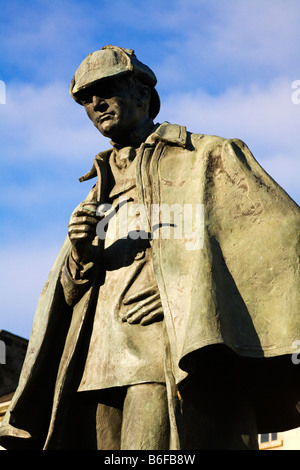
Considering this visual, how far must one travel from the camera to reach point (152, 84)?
7629mm

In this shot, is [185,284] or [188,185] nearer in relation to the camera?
[185,284]

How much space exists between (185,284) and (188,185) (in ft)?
2.70

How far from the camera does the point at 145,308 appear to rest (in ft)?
21.5

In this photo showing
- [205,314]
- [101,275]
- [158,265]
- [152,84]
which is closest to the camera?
[205,314]

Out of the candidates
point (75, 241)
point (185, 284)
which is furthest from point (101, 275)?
point (185, 284)

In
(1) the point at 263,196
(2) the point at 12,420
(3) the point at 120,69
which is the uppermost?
(3) the point at 120,69

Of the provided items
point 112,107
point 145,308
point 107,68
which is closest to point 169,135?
point 112,107

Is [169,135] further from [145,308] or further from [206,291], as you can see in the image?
[206,291]

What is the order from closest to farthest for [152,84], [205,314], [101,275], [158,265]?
[205,314]
[158,265]
[101,275]
[152,84]

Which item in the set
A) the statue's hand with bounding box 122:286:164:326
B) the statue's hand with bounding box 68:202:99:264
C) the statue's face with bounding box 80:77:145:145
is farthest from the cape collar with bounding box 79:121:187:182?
the statue's hand with bounding box 122:286:164:326

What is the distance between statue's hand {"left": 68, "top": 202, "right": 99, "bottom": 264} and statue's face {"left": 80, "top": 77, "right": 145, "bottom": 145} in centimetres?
87

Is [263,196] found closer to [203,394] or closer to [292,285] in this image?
[292,285]

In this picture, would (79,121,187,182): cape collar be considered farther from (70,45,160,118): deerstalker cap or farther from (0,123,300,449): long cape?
(70,45,160,118): deerstalker cap

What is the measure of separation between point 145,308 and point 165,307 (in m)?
0.24
